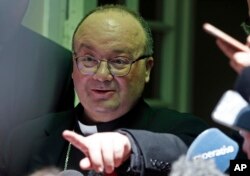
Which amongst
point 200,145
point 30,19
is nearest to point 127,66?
point 200,145

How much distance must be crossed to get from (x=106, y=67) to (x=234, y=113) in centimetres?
41

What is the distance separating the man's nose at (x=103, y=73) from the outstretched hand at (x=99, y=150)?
0.90 feet

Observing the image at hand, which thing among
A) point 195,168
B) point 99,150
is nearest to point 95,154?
point 99,150

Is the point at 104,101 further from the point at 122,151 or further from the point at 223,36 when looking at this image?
the point at 223,36

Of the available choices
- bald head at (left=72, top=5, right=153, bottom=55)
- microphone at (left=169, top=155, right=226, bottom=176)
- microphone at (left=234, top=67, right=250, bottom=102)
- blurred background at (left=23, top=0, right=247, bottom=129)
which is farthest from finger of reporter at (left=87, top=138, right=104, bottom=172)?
blurred background at (left=23, top=0, right=247, bottom=129)

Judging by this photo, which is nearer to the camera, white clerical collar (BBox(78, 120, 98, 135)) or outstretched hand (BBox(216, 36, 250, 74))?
outstretched hand (BBox(216, 36, 250, 74))

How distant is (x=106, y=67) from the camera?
1.31 meters

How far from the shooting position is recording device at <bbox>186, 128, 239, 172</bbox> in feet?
3.40

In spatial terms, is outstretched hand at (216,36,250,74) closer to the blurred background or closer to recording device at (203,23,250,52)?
recording device at (203,23,250,52)

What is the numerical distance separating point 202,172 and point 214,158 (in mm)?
107

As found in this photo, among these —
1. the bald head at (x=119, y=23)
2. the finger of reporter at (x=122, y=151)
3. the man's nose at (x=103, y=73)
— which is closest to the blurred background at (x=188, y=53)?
the bald head at (x=119, y=23)

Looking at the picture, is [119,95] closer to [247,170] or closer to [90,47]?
[90,47]

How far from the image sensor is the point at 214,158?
1.03m

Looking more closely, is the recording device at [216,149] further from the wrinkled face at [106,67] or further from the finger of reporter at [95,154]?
the wrinkled face at [106,67]
